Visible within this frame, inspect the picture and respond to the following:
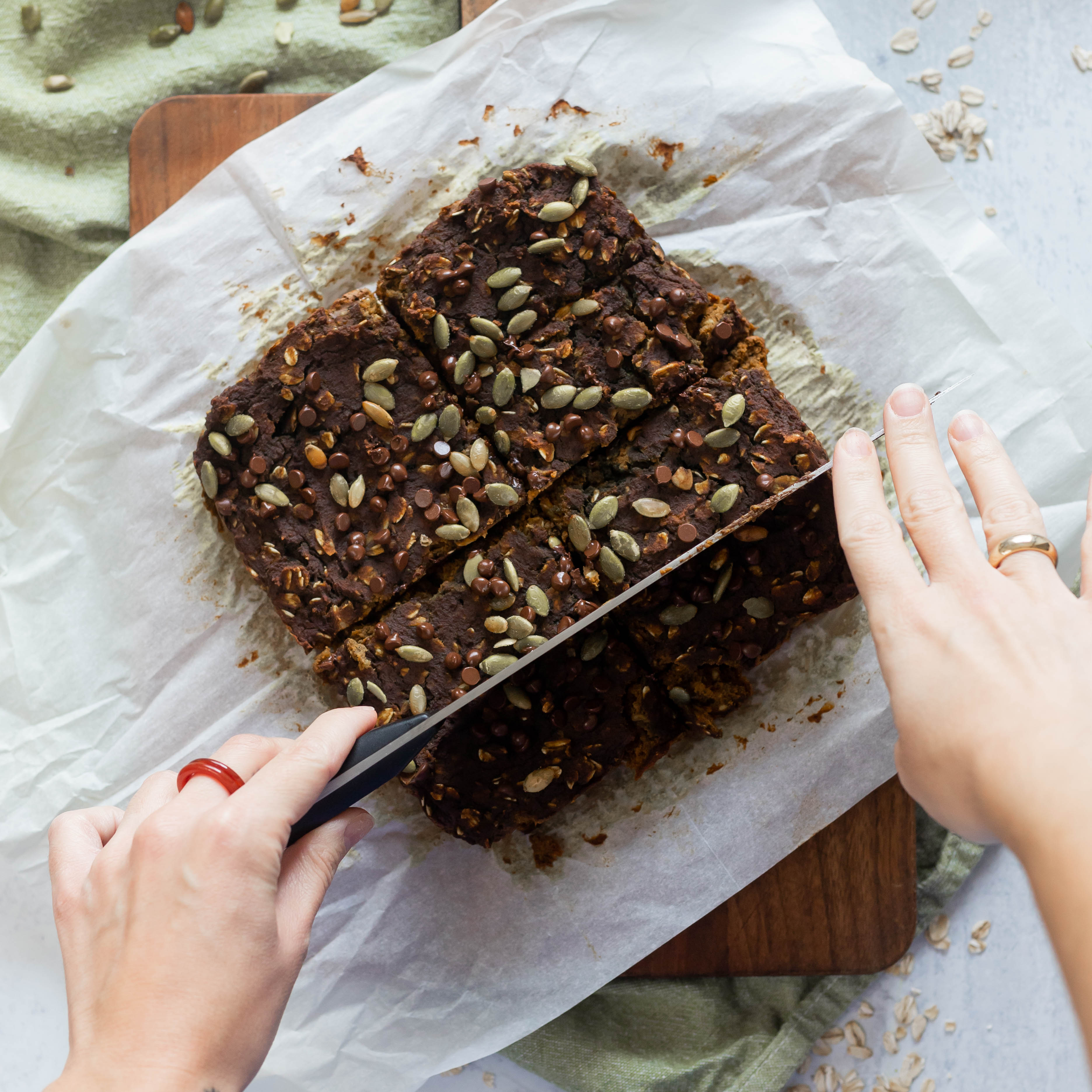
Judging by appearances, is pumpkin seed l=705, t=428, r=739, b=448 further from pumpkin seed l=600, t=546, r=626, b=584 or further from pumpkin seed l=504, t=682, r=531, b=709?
pumpkin seed l=504, t=682, r=531, b=709

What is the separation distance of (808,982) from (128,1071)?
2.30 metres

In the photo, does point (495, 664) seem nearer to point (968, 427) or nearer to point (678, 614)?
point (678, 614)

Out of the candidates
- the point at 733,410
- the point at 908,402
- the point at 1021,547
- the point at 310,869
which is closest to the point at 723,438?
the point at 733,410

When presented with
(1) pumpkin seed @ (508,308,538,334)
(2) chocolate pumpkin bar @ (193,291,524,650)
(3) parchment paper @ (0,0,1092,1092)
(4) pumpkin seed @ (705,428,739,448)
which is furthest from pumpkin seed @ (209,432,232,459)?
(4) pumpkin seed @ (705,428,739,448)

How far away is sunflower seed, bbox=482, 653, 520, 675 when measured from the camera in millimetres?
2838

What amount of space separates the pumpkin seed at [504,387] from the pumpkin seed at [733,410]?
0.68 metres

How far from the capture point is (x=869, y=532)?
2.24m

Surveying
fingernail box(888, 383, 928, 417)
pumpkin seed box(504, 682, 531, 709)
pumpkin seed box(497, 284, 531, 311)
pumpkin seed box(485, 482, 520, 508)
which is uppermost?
pumpkin seed box(497, 284, 531, 311)

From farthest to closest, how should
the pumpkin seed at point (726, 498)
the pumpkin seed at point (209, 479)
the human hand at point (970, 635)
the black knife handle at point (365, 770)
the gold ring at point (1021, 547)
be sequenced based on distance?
the pumpkin seed at point (209, 479)
the pumpkin seed at point (726, 498)
the black knife handle at point (365, 770)
the gold ring at point (1021, 547)
the human hand at point (970, 635)

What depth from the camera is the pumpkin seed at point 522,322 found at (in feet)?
9.61

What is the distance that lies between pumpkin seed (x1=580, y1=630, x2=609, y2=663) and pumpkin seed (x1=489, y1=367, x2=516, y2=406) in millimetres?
800

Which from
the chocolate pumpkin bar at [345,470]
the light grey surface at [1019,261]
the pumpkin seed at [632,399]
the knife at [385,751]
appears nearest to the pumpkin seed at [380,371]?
the chocolate pumpkin bar at [345,470]

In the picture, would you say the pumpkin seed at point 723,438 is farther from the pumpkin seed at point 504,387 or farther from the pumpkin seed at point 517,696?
the pumpkin seed at point 517,696

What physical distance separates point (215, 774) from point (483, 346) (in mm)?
1529
